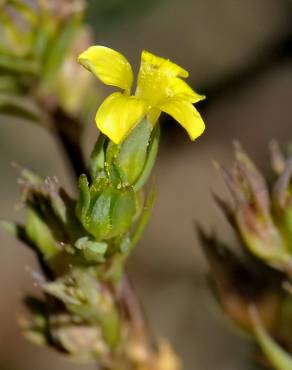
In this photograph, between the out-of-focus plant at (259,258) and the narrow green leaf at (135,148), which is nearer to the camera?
the narrow green leaf at (135,148)

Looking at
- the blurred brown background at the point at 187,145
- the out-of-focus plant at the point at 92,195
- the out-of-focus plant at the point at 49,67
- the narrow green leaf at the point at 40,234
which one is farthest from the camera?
the blurred brown background at the point at 187,145

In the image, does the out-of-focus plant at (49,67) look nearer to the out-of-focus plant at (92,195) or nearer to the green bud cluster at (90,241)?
the out-of-focus plant at (92,195)

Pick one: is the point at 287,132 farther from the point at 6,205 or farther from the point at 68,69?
the point at 68,69

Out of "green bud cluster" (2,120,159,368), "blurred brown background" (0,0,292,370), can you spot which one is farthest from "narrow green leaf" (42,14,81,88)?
"blurred brown background" (0,0,292,370)

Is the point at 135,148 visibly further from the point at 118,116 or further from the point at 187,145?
the point at 187,145

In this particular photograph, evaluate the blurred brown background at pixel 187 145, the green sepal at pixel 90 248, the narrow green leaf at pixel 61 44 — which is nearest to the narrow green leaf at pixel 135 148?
the green sepal at pixel 90 248

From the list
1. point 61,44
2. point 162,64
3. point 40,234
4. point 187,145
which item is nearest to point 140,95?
point 162,64
